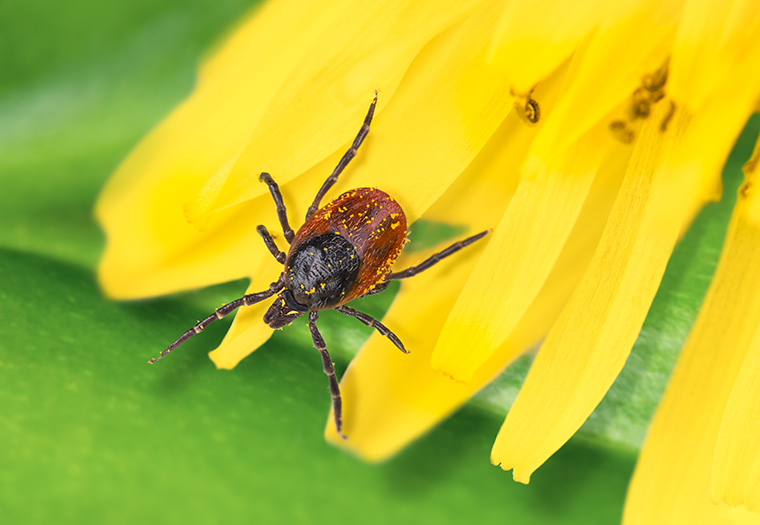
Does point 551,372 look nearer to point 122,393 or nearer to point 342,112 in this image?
Result: point 342,112

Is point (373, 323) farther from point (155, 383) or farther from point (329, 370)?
point (155, 383)

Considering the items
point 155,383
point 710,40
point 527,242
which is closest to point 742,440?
point 527,242

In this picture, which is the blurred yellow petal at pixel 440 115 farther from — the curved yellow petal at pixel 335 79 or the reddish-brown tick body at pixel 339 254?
the reddish-brown tick body at pixel 339 254

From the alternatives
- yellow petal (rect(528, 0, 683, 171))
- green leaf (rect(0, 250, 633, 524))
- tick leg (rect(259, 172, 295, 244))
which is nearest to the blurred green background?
green leaf (rect(0, 250, 633, 524))

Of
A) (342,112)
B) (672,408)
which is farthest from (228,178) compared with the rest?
(672,408)

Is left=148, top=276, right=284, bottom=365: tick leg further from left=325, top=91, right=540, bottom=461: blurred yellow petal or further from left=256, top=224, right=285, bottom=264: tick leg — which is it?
left=325, top=91, right=540, bottom=461: blurred yellow petal

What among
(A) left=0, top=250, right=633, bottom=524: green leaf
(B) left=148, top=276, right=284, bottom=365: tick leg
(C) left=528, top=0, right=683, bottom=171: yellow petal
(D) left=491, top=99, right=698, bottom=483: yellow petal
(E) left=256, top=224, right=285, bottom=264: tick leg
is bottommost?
(A) left=0, top=250, right=633, bottom=524: green leaf
